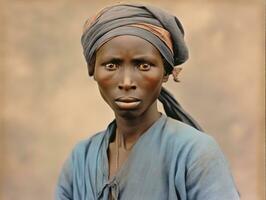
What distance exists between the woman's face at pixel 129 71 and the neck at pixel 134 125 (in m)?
0.04

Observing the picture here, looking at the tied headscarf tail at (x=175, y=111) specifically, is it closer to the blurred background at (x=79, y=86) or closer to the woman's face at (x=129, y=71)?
the woman's face at (x=129, y=71)

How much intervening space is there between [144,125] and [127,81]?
0.12 m

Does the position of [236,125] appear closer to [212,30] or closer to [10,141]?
[212,30]

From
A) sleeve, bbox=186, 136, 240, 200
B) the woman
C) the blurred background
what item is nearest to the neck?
the woman

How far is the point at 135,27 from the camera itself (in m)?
1.05

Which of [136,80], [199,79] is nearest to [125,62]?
[136,80]

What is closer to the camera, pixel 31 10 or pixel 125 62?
pixel 125 62

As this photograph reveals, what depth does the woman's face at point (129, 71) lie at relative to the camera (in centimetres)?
104

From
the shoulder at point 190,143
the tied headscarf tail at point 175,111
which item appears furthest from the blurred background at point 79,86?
the shoulder at point 190,143

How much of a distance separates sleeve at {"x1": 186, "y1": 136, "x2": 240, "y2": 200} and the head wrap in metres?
0.16

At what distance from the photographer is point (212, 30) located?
206 centimetres

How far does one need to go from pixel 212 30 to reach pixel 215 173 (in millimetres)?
1084

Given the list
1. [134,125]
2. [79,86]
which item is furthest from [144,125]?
[79,86]

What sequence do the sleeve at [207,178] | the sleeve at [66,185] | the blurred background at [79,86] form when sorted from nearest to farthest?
the sleeve at [207,178] < the sleeve at [66,185] < the blurred background at [79,86]
